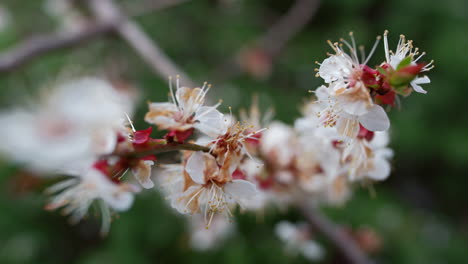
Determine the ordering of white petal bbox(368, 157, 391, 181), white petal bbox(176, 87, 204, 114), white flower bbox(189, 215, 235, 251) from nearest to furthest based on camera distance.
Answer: white petal bbox(176, 87, 204, 114) < white petal bbox(368, 157, 391, 181) < white flower bbox(189, 215, 235, 251)

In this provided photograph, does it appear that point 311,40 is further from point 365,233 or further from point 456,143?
point 365,233

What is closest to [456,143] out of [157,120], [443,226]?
[443,226]

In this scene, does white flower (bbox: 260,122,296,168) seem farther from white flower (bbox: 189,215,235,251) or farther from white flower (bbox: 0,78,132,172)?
white flower (bbox: 189,215,235,251)

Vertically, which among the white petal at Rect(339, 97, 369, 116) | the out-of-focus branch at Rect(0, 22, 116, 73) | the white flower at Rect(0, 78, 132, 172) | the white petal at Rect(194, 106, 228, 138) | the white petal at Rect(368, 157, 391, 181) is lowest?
the white flower at Rect(0, 78, 132, 172)

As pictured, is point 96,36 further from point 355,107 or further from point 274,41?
point 355,107

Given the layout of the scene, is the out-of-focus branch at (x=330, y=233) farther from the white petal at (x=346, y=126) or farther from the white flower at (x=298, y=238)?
the white petal at (x=346, y=126)

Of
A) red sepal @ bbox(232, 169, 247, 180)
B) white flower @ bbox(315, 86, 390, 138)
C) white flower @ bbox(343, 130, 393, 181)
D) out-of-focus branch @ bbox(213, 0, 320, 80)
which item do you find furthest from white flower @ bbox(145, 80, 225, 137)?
out-of-focus branch @ bbox(213, 0, 320, 80)

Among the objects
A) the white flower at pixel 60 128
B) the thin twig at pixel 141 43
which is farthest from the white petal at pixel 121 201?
the thin twig at pixel 141 43
